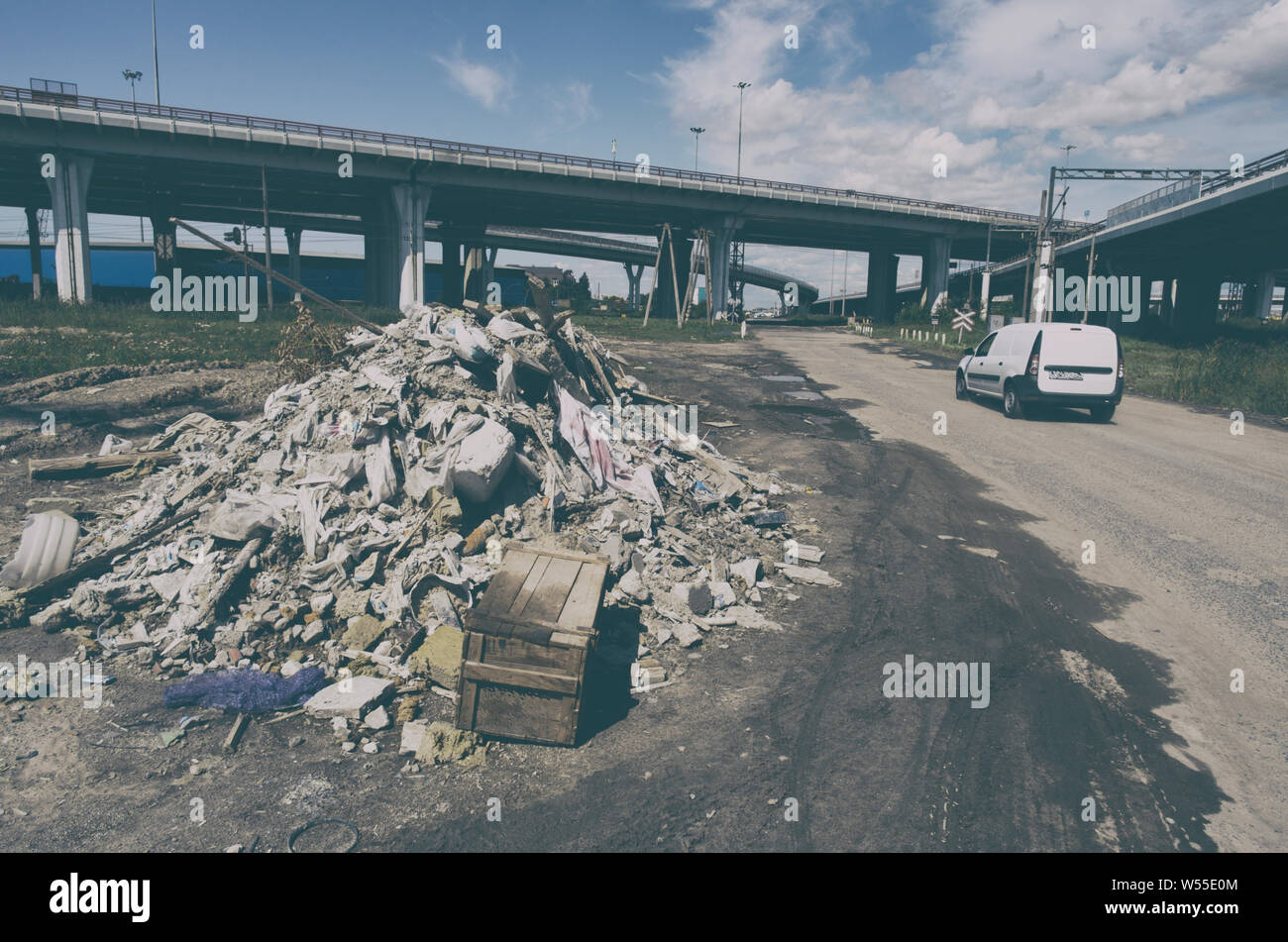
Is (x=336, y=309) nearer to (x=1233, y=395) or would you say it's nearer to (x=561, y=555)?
(x=561, y=555)

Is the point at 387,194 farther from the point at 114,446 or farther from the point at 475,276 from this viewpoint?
the point at 114,446

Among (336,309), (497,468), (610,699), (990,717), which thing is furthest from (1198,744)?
(336,309)

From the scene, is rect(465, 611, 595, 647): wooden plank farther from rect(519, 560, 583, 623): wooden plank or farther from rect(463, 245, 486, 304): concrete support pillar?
rect(463, 245, 486, 304): concrete support pillar

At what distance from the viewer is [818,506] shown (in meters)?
9.99

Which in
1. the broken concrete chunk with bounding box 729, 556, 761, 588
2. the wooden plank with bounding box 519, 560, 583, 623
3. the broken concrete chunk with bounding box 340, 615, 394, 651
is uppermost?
the wooden plank with bounding box 519, 560, 583, 623

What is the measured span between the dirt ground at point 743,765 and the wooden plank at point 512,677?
0.43 metres

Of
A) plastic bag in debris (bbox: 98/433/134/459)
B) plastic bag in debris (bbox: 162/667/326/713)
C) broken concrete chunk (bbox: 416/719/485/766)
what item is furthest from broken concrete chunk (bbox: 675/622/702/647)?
plastic bag in debris (bbox: 98/433/134/459)

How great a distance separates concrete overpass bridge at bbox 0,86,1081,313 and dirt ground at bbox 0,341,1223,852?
34950mm

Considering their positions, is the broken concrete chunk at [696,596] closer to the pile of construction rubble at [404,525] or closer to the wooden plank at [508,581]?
the pile of construction rubble at [404,525]

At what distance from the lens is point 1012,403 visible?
1585 cm

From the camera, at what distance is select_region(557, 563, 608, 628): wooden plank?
5.10 m

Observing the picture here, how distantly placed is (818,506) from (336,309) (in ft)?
26.2

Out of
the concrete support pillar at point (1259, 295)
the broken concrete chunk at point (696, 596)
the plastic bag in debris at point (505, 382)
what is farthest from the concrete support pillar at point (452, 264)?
the concrete support pillar at point (1259, 295)

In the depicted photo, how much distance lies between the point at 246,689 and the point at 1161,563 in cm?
892
